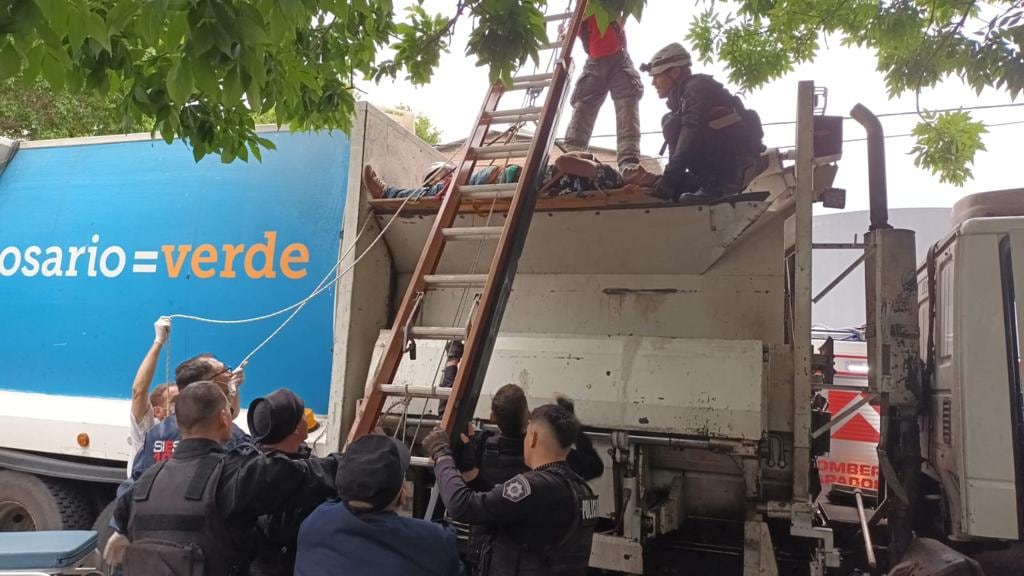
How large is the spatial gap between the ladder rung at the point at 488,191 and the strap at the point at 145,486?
5.69ft

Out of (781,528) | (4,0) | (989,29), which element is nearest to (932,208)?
(989,29)

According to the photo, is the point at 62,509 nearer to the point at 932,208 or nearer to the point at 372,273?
the point at 372,273

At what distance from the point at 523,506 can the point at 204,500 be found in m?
0.97

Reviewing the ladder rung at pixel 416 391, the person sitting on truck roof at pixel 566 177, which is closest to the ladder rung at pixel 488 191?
the person sitting on truck roof at pixel 566 177

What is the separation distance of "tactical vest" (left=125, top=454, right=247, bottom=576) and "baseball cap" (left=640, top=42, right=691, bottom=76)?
113 inches

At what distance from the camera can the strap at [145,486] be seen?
2111 mm

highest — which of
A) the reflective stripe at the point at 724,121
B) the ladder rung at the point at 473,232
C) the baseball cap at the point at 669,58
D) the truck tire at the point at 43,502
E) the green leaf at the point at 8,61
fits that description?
the baseball cap at the point at 669,58

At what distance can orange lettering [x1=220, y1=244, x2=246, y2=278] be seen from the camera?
3.88 m

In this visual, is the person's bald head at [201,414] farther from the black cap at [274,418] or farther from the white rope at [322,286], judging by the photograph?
the white rope at [322,286]

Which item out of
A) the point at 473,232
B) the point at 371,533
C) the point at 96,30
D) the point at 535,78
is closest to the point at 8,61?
the point at 96,30

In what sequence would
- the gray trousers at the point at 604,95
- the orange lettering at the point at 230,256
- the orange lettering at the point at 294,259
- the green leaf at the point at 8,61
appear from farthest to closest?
the gray trousers at the point at 604,95, the orange lettering at the point at 230,256, the orange lettering at the point at 294,259, the green leaf at the point at 8,61

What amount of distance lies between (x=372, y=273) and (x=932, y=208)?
1852 cm

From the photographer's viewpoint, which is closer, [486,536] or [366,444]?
[366,444]

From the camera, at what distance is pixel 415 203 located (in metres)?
3.54
